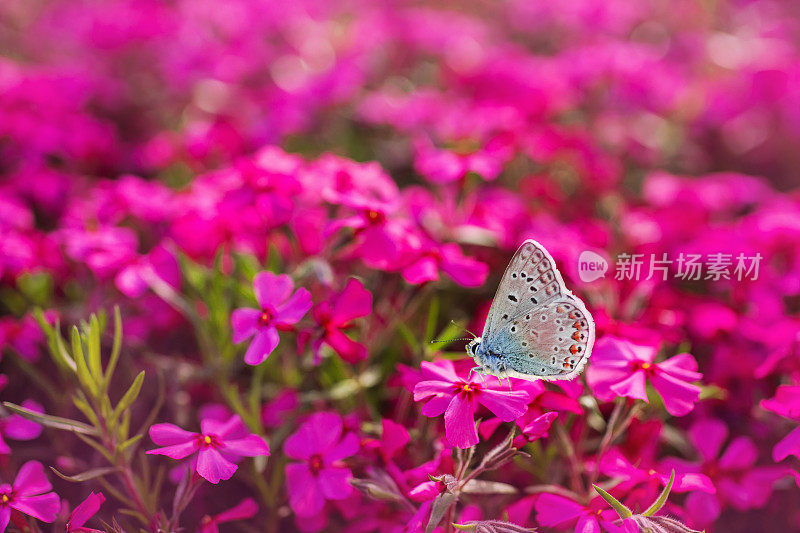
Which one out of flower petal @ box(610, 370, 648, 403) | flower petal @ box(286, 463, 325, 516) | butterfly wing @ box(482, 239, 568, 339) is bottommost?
flower petal @ box(286, 463, 325, 516)

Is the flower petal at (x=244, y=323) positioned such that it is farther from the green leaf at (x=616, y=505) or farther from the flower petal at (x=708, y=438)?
the flower petal at (x=708, y=438)

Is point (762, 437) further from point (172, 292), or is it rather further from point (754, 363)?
point (172, 292)

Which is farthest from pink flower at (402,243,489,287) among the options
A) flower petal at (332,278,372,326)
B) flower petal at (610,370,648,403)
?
flower petal at (610,370,648,403)

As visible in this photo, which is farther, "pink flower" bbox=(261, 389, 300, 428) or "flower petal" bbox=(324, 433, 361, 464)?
"pink flower" bbox=(261, 389, 300, 428)

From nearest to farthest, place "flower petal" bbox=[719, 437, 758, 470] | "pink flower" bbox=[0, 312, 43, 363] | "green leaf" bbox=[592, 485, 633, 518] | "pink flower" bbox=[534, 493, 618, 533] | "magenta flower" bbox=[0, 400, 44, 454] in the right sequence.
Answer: "green leaf" bbox=[592, 485, 633, 518]
"pink flower" bbox=[534, 493, 618, 533]
"magenta flower" bbox=[0, 400, 44, 454]
"flower petal" bbox=[719, 437, 758, 470]
"pink flower" bbox=[0, 312, 43, 363]

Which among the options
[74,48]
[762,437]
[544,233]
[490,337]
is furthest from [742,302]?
[74,48]

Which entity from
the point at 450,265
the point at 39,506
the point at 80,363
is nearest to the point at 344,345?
the point at 450,265

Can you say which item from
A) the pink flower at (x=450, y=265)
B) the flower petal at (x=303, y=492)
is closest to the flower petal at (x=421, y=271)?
the pink flower at (x=450, y=265)

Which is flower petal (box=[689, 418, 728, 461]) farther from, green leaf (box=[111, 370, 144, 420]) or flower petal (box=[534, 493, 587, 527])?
green leaf (box=[111, 370, 144, 420])
